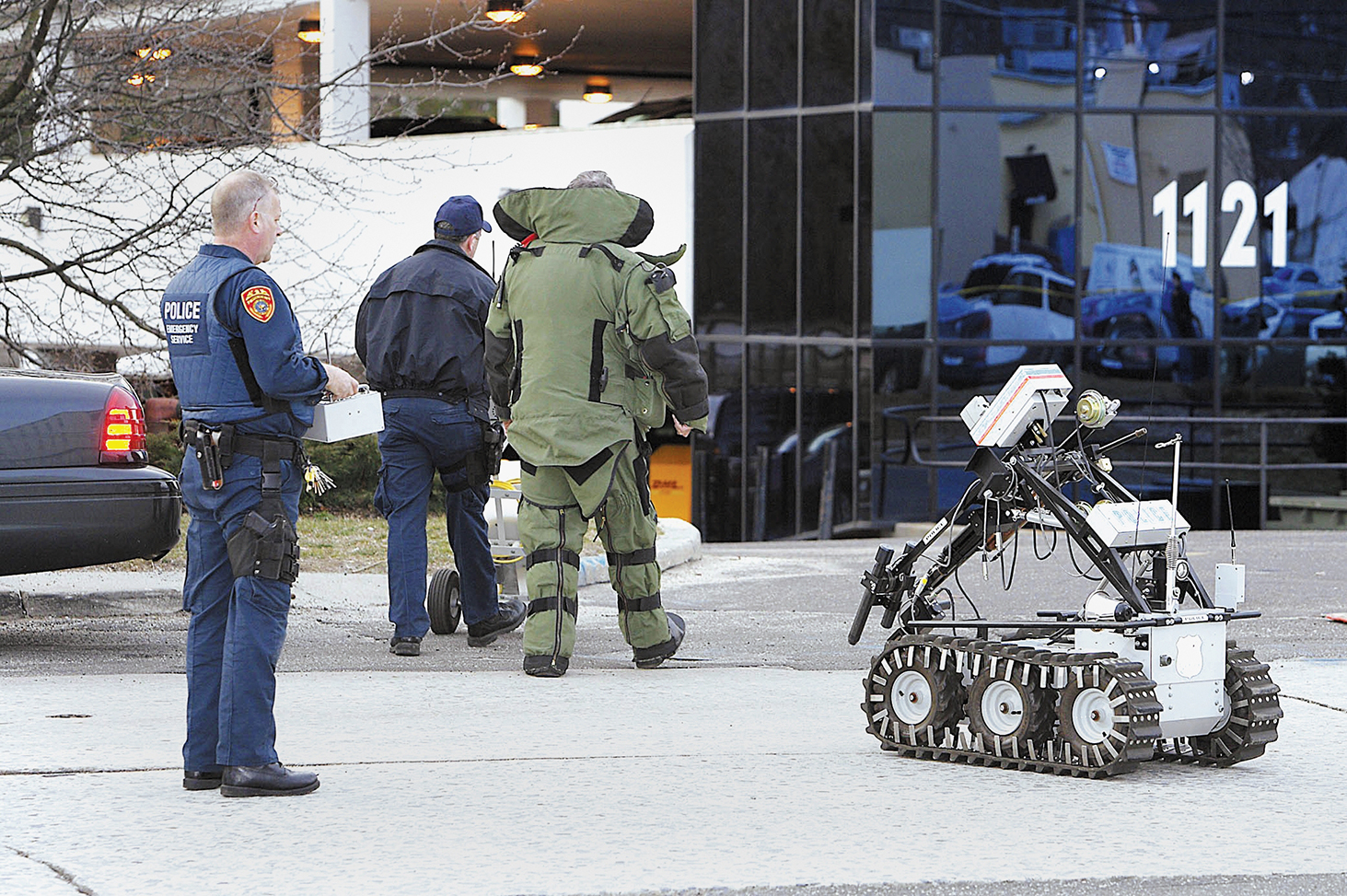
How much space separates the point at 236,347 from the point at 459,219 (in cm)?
302

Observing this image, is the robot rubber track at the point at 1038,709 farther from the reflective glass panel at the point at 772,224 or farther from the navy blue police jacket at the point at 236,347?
the reflective glass panel at the point at 772,224

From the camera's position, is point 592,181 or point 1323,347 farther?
point 1323,347

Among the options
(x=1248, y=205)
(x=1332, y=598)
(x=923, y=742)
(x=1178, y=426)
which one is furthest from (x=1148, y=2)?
(x=923, y=742)

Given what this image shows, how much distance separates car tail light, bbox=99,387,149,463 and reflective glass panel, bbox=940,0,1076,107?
14.7 meters

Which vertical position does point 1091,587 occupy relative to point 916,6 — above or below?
below

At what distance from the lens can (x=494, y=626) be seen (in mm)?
8203

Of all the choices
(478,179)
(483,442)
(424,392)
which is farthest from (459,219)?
(478,179)

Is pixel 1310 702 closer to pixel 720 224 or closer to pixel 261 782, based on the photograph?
pixel 261 782

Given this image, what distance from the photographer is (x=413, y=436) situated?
7832 mm

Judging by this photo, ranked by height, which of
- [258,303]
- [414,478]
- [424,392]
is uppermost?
[258,303]

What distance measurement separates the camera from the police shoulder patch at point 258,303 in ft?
16.3

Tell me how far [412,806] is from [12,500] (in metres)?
3.33

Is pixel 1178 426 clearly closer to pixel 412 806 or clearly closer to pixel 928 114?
pixel 928 114

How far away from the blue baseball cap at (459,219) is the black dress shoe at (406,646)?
1.88 meters
